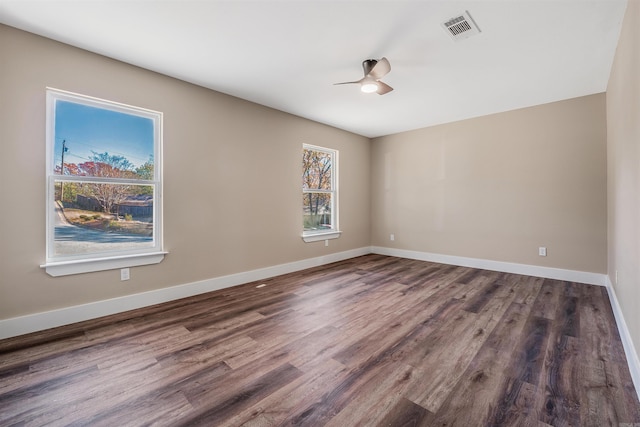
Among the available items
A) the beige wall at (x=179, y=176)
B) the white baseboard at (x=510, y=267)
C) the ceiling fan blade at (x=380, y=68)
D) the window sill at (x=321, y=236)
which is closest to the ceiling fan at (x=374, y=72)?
the ceiling fan blade at (x=380, y=68)

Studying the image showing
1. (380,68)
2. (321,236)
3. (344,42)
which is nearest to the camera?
(344,42)

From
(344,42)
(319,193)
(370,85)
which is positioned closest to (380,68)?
(370,85)

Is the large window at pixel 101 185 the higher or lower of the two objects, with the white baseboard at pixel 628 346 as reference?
higher

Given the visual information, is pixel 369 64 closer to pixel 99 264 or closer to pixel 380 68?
pixel 380 68

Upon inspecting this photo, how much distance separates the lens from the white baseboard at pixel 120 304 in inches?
92.9

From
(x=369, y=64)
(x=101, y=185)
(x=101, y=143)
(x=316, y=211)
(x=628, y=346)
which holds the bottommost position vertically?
(x=628, y=346)

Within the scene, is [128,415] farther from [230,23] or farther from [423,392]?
[230,23]

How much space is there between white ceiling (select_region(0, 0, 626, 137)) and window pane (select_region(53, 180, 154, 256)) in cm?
133

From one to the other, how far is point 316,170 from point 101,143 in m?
3.16

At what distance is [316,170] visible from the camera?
202 inches

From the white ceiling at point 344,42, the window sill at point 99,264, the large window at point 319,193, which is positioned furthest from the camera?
the large window at point 319,193

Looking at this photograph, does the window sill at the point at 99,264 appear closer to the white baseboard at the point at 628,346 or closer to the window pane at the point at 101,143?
the window pane at the point at 101,143

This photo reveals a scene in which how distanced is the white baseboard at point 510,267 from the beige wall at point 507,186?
73 millimetres

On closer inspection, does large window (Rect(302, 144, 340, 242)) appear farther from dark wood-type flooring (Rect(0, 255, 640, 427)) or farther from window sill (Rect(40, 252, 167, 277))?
window sill (Rect(40, 252, 167, 277))
